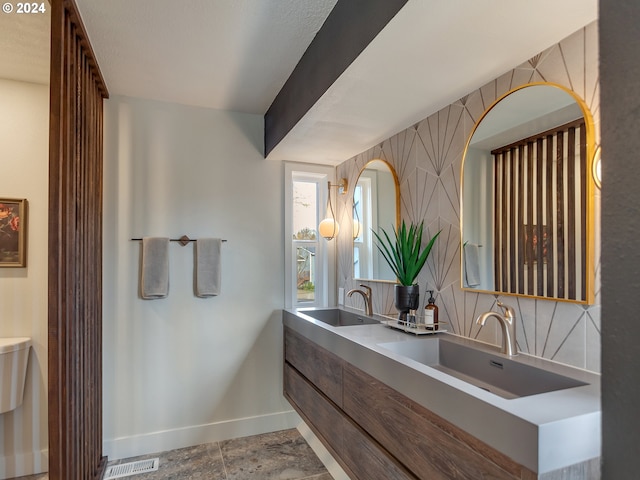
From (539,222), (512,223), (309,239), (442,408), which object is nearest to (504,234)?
(512,223)

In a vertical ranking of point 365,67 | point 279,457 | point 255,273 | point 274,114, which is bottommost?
point 279,457

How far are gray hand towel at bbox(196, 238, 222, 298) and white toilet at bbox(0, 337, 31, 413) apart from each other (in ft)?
3.51

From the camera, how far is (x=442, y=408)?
3.76 ft

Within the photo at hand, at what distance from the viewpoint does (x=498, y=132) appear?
158 centimetres

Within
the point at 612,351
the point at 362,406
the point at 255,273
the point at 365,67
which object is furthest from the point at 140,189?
the point at 612,351

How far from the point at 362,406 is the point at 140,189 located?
6.65 ft

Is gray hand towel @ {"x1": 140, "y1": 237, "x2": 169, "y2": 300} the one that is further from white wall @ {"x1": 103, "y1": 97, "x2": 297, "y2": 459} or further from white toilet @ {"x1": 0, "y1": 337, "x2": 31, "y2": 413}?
white toilet @ {"x1": 0, "y1": 337, "x2": 31, "y2": 413}

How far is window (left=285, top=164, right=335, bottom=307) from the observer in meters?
3.05

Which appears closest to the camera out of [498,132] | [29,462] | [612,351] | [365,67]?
[612,351]

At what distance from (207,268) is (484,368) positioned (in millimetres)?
1920

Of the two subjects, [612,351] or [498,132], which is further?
[498,132]

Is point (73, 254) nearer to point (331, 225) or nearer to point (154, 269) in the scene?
point (154, 269)

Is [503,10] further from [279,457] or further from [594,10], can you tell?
[279,457]

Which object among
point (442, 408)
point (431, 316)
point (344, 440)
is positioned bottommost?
point (344, 440)
